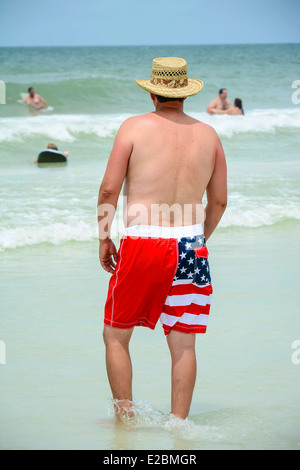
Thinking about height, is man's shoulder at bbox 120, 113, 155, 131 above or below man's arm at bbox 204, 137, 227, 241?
above

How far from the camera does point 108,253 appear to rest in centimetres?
314

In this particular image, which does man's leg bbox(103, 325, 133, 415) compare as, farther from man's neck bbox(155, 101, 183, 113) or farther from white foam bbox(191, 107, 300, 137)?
white foam bbox(191, 107, 300, 137)

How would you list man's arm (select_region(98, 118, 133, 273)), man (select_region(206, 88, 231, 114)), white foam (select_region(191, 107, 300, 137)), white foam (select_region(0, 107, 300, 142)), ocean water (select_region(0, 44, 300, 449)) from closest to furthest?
1. man's arm (select_region(98, 118, 133, 273))
2. ocean water (select_region(0, 44, 300, 449))
3. white foam (select_region(0, 107, 300, 142))
4. white foam (select_region(191, 107, 300, 137))
5. man (select_region(206, 88, 231, 114))

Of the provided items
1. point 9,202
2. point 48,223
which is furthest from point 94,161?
point 48,223

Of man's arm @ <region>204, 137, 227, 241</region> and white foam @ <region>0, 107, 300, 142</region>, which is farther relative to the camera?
white foam @ <region>0, 107, 300, 142</region>

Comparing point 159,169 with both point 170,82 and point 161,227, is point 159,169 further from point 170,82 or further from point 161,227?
point 170,82

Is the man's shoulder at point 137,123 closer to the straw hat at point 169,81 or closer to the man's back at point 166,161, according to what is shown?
A: the man's back at point 166,161

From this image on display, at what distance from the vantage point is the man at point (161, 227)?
3.01 m

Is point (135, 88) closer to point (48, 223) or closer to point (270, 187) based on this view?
point (270, 187)

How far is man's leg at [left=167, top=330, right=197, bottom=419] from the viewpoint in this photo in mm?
3148

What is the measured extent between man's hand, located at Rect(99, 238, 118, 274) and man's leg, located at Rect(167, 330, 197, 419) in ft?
Result: 1.32

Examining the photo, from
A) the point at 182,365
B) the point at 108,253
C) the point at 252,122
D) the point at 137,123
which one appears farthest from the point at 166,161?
the point at 252,122
